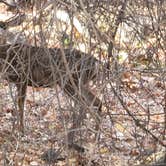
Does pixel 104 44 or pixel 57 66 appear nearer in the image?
pixel 57 66

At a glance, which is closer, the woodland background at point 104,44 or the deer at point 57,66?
the deer at point 57,66

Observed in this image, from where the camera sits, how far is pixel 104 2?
394 centimetres

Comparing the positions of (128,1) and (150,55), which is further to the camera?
(150,55)

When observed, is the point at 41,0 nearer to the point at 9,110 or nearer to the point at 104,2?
the point at 104,2

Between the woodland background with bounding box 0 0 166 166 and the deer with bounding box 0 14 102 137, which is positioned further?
the woodland background with bounding box 0 0 166 166

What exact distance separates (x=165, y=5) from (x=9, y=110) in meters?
3.82

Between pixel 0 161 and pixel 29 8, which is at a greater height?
pixel 29 8

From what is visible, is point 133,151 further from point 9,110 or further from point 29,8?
point 29,8

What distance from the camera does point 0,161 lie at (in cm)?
592

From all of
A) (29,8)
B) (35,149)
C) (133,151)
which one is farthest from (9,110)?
(29,8)

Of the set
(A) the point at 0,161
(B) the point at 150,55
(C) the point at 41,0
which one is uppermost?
(C) the point at 41,0

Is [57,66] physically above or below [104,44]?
below

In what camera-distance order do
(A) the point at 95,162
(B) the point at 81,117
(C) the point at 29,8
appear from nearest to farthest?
(B) the point at 81,117
(C) the point at 29,8
(A) the point at 95,162

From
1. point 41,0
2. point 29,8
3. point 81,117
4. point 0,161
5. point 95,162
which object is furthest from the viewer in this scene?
point 0,161
